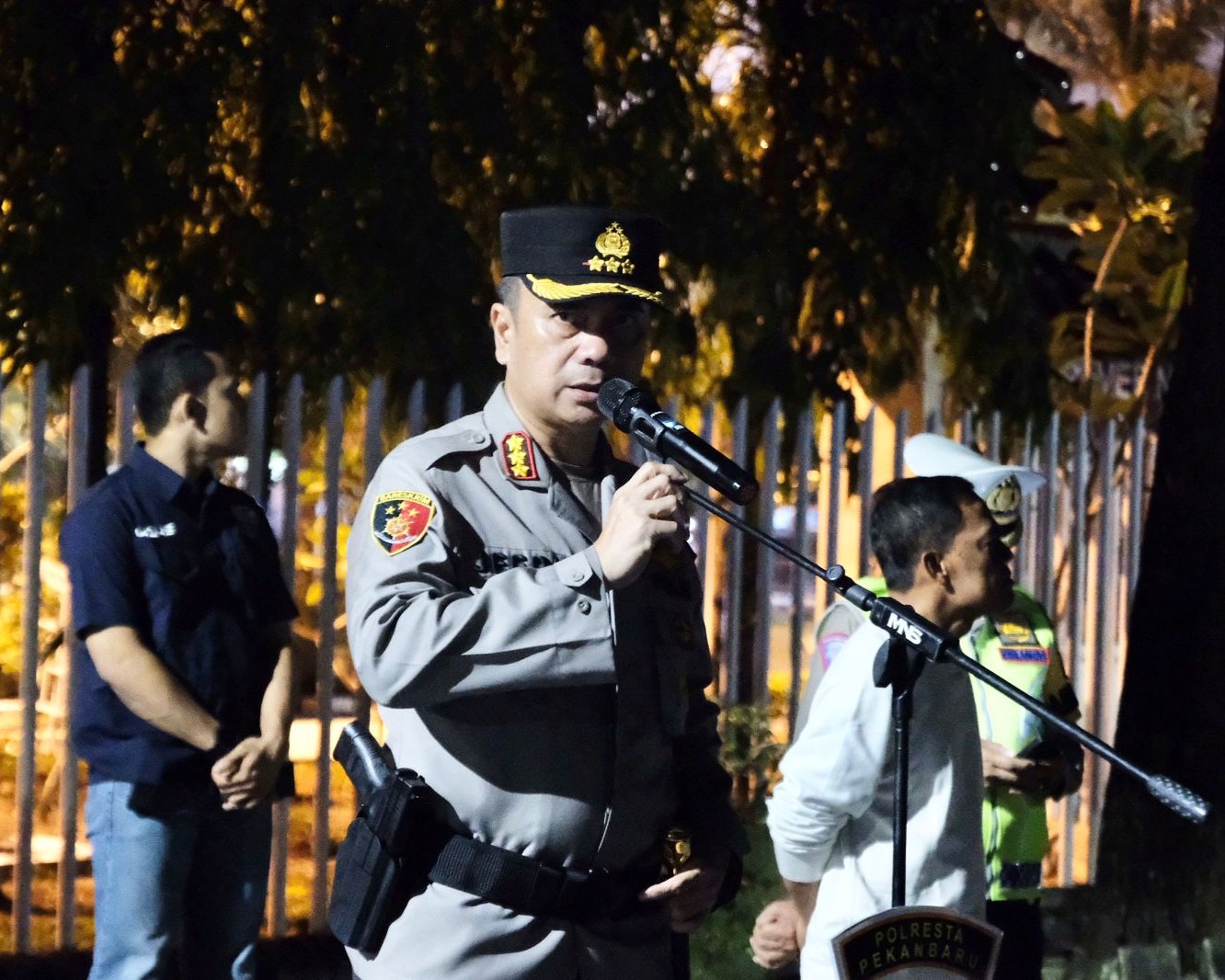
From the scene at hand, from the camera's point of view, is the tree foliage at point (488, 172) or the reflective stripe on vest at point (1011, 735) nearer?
the reflective stripe on vest at point (1011, 735)

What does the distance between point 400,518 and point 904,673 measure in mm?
943

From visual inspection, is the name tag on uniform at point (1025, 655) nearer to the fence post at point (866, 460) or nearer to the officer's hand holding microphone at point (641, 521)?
the officer's hand holding microphone at point (641, 521)

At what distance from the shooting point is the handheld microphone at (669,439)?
2557mm

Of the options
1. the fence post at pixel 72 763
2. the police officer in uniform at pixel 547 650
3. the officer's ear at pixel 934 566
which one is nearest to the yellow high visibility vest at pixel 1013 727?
the officer's ear at pixel 934 566

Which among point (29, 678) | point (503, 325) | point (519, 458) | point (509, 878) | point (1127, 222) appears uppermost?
point (1127, 222)

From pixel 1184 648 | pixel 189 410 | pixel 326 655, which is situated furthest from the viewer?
pixel 1184 648

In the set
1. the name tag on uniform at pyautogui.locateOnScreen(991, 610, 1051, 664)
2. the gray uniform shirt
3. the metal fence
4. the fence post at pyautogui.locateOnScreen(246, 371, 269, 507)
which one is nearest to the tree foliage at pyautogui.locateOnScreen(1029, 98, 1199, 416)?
the metal fence

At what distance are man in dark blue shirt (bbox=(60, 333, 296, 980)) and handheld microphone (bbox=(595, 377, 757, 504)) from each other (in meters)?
1.73

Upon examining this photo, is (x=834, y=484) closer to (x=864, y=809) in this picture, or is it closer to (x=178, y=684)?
(x=178, y=684)

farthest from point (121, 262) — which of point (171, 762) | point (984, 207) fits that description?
point (984, 207)

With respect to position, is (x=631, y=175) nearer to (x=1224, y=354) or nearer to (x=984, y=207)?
(x=984, y=207)

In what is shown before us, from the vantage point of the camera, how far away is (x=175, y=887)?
13.5 ft

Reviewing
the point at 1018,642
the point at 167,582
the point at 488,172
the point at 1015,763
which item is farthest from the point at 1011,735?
the point at 488,172

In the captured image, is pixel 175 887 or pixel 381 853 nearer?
pixel 381 853
